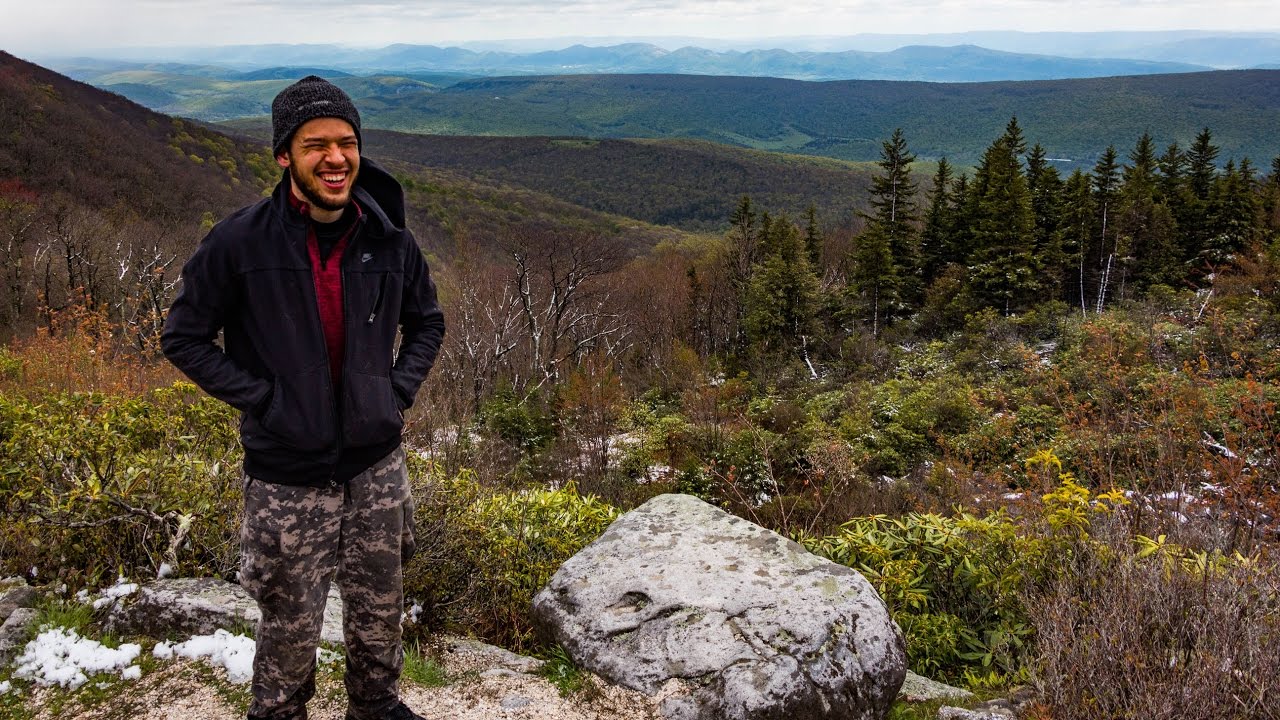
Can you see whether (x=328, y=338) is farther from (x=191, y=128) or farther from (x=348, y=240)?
(x=191, y=128)

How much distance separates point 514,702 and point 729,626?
40.0 inches

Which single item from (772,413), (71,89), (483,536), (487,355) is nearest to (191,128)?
(71,89)

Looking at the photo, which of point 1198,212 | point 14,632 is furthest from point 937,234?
point 14,632

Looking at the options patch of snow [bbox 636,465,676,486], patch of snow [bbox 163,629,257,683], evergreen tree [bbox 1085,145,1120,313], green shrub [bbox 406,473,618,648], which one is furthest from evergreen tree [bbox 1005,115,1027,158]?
patch of snow [bbox 163,629,257,683]

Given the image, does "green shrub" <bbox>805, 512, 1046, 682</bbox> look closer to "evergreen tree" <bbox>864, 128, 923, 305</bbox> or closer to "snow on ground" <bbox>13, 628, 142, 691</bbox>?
"snow on ground" <bbox>13, 628, 142, 691</bbox>

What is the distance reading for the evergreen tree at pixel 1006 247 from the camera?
29.6 meters

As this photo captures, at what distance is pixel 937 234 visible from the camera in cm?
3534

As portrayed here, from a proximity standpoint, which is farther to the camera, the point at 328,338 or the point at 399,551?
the point at 399,551

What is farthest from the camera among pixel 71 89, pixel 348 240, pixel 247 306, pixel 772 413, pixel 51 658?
pixel 71 89

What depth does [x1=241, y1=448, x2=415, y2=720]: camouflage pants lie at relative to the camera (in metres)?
2.39

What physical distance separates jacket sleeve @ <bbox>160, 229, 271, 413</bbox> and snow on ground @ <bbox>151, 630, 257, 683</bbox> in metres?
1.56

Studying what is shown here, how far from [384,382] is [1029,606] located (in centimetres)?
322

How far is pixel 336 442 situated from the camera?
2.36 meters

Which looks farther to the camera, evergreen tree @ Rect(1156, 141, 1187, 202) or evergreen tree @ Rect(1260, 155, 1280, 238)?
evergreen tree @ Rect(1156, 141, 1187, 202)
